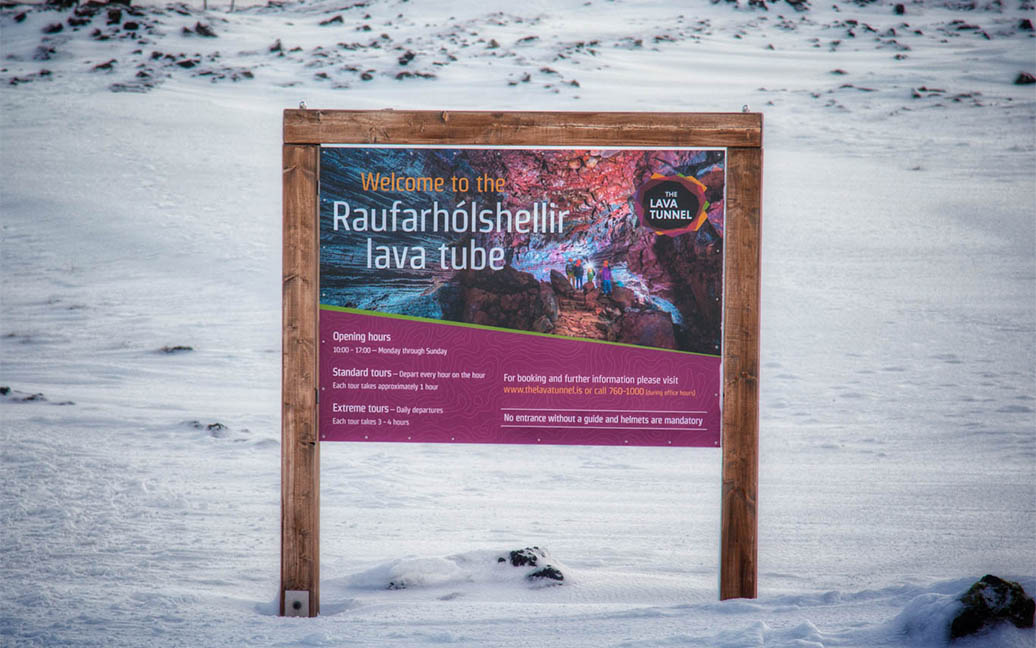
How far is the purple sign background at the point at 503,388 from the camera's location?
426 centimetres

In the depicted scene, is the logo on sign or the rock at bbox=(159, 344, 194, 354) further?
the rock at bbox=(159, 344, 194, 354)

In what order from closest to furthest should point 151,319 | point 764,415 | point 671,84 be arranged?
point 764,415 → point 151,319 → point 671,84

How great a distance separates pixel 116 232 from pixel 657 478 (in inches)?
470

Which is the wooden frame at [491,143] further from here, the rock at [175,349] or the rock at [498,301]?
the rock at [175,349]

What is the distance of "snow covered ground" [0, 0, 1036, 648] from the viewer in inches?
187

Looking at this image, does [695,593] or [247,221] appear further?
[247,221]

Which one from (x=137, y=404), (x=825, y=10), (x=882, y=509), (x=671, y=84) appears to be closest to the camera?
(x=882, y=509)

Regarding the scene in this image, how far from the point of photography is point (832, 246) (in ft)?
50.8

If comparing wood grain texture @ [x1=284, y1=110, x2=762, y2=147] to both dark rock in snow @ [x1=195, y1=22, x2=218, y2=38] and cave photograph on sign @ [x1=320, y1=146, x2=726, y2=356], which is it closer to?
cave photograph on sign @ [x1=320, y1=146, x2=726, y2=356]

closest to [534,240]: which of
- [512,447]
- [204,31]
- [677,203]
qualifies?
[677,203]

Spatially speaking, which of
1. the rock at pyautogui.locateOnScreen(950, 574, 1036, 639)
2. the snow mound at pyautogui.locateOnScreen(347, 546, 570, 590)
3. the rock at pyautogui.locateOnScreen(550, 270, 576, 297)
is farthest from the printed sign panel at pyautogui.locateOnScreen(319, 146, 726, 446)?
the rock at pyautogui.locateOnScreen(950, 574, 1036, 639)

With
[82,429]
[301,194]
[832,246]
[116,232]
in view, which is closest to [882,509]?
[301,194]

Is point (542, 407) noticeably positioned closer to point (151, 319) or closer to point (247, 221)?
point (151, 319)

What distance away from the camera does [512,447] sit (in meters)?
8.52
